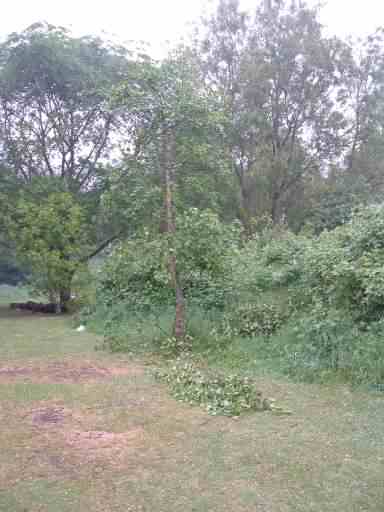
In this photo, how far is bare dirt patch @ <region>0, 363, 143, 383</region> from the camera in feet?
20.5

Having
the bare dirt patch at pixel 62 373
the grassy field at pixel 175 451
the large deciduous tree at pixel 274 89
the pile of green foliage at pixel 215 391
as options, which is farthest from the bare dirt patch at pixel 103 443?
the large deciduous tree at pixel 274 89

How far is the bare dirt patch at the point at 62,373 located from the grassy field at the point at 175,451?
0.17 ft

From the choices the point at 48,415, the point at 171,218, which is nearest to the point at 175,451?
the point at 48,415

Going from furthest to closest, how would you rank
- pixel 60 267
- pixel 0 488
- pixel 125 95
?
pixel 60 267, pixel 125 95, pixel 0 488

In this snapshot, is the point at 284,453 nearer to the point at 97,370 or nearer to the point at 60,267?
the point at 97,370

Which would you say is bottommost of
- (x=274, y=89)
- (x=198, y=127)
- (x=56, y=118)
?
(x=198, y=127)

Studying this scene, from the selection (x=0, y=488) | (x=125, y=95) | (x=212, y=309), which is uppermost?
(x=125, y=95)

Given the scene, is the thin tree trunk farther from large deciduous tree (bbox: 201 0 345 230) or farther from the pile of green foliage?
large deciduous tree (bbox: 201 0 345 230)

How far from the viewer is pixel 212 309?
A: 924 cm

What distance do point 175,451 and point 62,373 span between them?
3.03m

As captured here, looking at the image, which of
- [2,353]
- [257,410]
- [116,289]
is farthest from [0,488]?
[116,289]

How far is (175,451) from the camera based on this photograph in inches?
156

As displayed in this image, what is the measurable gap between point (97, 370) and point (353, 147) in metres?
15.4

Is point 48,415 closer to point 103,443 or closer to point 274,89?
point 103,443
